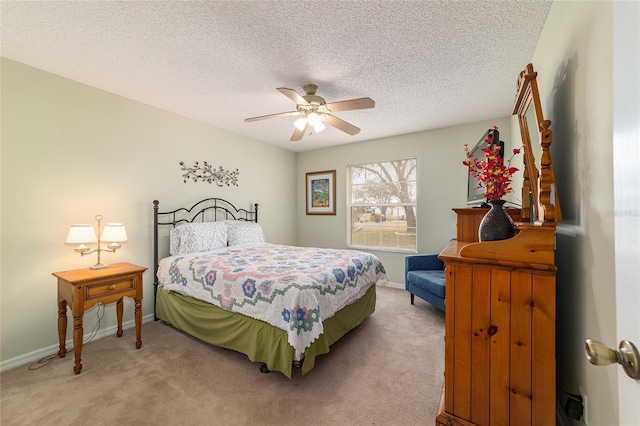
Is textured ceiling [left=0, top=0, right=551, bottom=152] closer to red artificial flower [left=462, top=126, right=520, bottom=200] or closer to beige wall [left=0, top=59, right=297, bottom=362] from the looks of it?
beige wall [left=0, top=59, right=297, bottom=362]

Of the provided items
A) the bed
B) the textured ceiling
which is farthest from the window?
the textured ceiling

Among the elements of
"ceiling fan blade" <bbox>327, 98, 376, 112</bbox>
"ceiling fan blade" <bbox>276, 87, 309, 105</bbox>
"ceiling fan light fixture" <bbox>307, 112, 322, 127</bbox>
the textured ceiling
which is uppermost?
the textured ceiling

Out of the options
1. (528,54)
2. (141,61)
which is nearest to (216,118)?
(141,61)

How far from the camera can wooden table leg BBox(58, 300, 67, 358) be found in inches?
90.7

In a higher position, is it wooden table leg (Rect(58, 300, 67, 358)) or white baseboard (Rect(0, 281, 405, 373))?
wooden table leg (Rect(58, 300, 67, 358))

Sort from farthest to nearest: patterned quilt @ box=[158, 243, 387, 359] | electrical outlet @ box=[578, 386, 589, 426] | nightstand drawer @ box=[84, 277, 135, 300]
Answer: nightstand drawer @ box=[84, 277, 135, 300], patterned quilt @ box=[158, 243, 387, 359], electrical outlet @ box=[578, 386, 589, 426]

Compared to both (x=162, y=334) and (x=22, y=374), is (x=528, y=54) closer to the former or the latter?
(x=162, y=334)

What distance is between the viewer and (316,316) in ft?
6.47

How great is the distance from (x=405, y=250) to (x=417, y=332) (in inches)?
70.2

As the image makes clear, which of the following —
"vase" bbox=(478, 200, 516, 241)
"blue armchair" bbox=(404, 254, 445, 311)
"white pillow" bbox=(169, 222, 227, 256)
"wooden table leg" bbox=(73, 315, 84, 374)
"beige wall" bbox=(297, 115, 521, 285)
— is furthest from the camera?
"beige wall" bbox=(297, 115, 521, 285)

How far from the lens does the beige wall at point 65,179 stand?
226 cm

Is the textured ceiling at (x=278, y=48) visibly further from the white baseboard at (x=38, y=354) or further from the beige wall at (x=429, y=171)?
the white baseboard at (x=38, y=354)

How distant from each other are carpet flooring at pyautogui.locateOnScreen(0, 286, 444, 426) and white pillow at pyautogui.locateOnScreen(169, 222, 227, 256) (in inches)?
38.4

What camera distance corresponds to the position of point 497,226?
1422 mm
